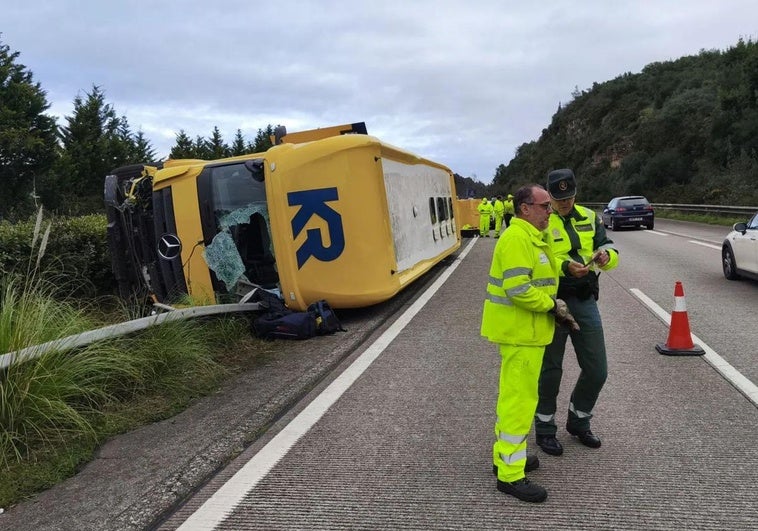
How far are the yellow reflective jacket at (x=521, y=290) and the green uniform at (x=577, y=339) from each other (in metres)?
0.49

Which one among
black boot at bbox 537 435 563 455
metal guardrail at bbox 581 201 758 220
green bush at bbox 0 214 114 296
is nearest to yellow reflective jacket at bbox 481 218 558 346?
black boot at bbox 537 435 563 455

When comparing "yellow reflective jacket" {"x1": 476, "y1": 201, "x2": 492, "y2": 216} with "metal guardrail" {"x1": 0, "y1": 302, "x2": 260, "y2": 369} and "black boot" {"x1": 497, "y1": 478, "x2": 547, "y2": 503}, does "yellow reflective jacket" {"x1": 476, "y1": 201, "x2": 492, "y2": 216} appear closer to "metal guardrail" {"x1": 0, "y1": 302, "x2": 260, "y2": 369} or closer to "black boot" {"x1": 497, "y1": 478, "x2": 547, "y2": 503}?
"metal guardrail" {"x1": 0, "y1": 302, "x2": 260, "y2": 369}

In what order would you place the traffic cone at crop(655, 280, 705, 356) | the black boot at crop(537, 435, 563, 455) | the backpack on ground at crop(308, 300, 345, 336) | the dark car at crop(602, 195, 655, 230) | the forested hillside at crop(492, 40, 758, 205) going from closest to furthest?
the black boot at crop(537, 435, 563, 455), the traffic cone at crop(655, 280, 705, 356), the backpack on ground at crop(308, 300, 345, 336), the dark car at crop(602, 195, 655, 230), the forested hillside at crop(492, 40, 758, 205)

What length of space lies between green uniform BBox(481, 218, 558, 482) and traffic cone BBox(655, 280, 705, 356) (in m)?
3.33

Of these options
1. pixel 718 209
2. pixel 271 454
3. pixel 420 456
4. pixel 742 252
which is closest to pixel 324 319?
pixel 271 454

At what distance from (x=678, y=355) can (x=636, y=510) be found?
3379 mm

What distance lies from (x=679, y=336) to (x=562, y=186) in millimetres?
3122

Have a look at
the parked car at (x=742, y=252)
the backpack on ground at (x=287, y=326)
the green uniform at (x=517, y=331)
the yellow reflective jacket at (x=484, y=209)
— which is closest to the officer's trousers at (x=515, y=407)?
the green uniform at (x=517, y=331)

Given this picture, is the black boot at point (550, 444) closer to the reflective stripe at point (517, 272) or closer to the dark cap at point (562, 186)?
the reflective stripe at point (517, 272)

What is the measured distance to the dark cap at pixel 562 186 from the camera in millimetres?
4035

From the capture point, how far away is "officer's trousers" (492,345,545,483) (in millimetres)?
3400

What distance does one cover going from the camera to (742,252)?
10445mm

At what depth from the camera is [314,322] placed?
752 cm

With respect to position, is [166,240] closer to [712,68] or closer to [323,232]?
[323,232]
